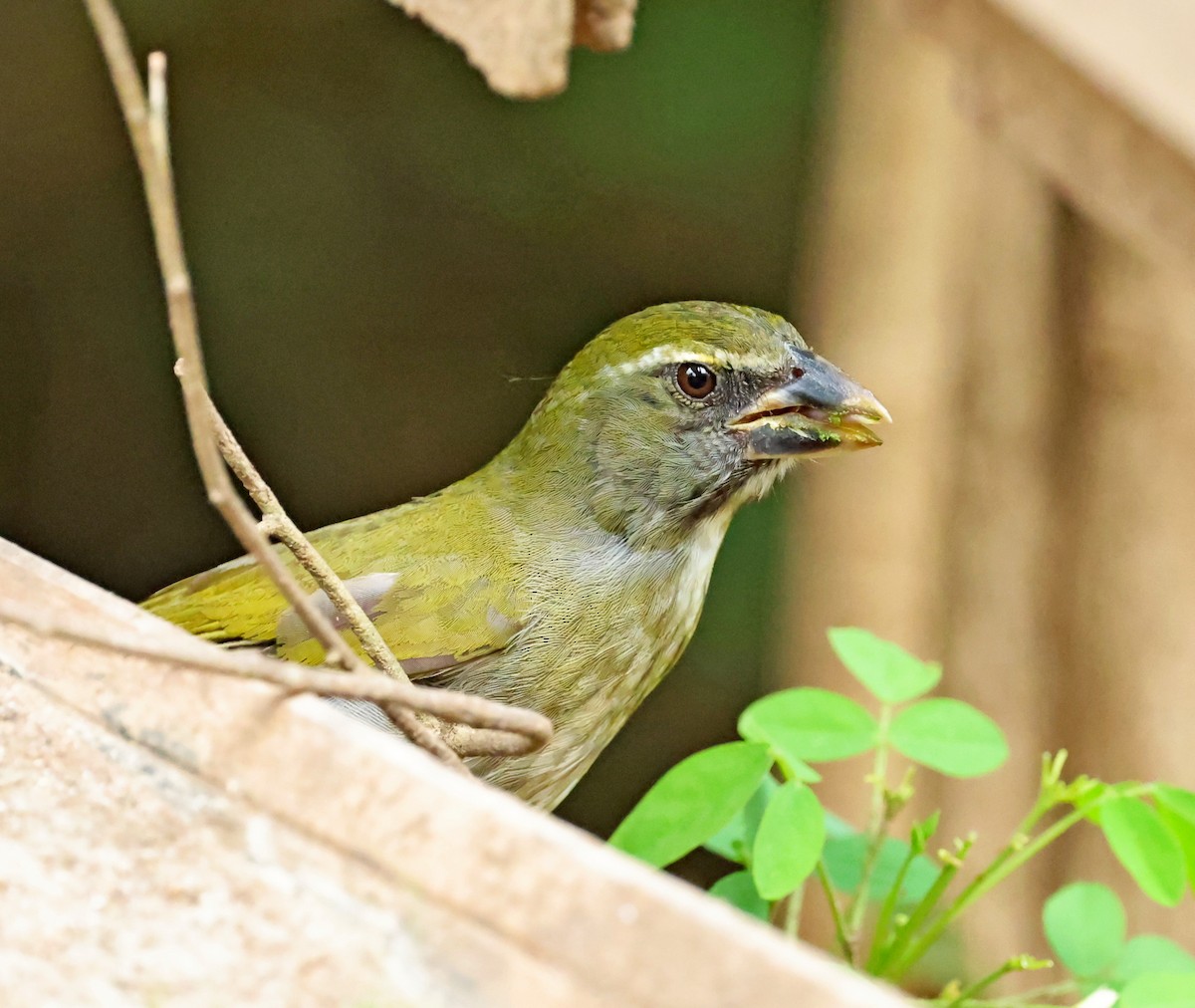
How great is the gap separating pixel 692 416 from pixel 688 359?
3.1 inches

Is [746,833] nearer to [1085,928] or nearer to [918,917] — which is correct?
[918,917]

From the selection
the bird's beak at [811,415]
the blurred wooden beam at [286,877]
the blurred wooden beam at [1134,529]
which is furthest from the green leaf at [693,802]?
the blurred wooden beam at [1134,529]

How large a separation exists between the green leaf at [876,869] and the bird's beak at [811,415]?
51 cm

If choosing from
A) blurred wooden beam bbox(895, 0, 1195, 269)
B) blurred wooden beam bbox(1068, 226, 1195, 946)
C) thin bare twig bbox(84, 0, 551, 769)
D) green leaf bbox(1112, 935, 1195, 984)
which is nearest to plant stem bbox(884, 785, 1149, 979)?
green leaf bbox(1112, 935, 1195, 984)

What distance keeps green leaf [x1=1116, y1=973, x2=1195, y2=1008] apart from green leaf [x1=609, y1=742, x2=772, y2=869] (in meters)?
0.34

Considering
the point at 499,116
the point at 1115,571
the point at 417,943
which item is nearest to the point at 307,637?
the point at 417,943

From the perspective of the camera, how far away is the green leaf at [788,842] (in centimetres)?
117

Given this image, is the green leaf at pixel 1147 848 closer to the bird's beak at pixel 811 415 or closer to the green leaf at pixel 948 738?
the green leaf at pixel 948 738

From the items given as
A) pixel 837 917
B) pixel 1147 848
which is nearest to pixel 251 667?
pixel 837 917

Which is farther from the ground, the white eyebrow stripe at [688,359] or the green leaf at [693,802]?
the white eyebrow stripe at [688,359]

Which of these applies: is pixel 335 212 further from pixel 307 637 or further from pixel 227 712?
pixel 227 712

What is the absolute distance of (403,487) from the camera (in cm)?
372

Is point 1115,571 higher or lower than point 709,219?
lower

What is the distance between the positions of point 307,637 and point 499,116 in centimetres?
228
